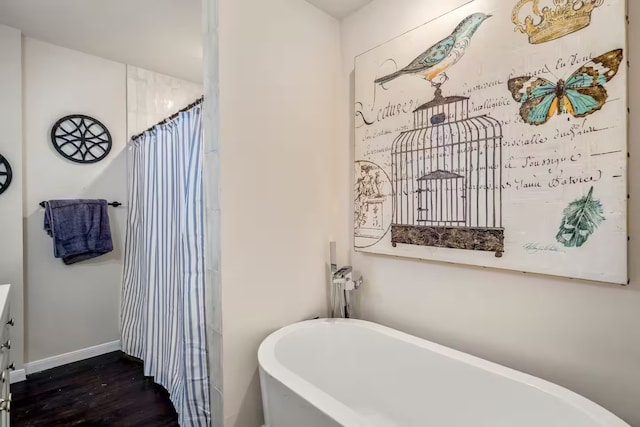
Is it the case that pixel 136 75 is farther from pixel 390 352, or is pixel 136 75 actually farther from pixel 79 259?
pixel 390 352

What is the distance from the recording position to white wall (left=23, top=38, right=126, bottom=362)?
234 cm

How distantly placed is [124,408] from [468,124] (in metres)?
2.60

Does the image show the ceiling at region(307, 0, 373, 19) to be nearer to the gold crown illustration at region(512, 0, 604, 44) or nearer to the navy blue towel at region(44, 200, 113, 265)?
the gold crown illustration at region(512, 0, 604, 44)

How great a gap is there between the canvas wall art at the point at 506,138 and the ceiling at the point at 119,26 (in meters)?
1.41

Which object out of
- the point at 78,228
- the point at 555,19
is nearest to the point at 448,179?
the point at 555,19

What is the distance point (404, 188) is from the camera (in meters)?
1.61

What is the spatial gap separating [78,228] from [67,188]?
1.22 feet

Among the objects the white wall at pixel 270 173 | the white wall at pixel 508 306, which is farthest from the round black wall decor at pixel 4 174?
the white wall at pixel 508 306

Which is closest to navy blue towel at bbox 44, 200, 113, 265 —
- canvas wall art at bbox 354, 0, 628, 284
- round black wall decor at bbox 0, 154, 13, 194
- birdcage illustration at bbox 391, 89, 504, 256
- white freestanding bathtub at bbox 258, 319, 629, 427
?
round black wall decor at bbox 0, 154, 13, 194

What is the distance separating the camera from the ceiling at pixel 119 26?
1969mm

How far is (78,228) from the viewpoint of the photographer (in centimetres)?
240

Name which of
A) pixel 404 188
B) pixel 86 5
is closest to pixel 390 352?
pixel 404 188

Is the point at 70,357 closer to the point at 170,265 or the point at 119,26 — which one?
the point at 170,265

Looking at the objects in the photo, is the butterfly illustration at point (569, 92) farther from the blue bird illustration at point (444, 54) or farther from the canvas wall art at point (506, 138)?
the blue bird illustration at point (444, 54)
